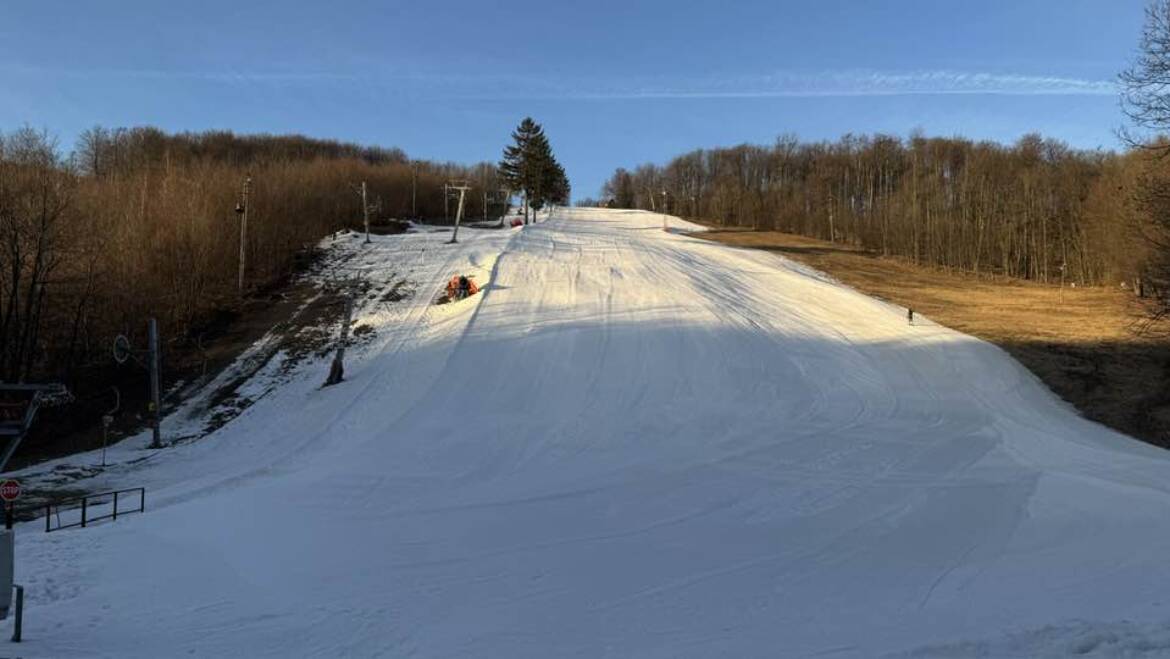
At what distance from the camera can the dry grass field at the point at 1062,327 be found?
93.7ft

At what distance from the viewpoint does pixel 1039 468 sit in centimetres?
1852

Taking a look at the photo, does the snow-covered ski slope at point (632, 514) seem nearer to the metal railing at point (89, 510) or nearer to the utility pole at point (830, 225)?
the metal railing at point (89, 510)

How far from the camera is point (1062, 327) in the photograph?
134 feet

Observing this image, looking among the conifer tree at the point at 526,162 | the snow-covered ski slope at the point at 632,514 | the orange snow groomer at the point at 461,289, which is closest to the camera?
the snow-covered ski slope at the point at 632,514

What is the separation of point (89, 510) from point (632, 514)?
43.2 ft

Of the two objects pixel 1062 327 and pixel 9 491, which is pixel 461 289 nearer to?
pixel 1062 327

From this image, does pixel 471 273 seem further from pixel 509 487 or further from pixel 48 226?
pixel 509 487

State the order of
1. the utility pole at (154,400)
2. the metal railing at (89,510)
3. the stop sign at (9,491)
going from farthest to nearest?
the utility pole at (154,400)
the metal railing at (89,510)
the stop sign at (9,491)

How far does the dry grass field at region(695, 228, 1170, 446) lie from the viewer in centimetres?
2855

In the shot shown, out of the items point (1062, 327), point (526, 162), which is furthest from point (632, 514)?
point (526, 162)

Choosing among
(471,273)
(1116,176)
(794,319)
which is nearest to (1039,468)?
(794,319)

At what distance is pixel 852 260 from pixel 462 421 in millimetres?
56377

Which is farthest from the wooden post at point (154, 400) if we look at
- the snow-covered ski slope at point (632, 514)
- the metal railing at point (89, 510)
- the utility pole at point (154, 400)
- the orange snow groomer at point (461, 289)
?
the orange snow groomer at point (461, 289)

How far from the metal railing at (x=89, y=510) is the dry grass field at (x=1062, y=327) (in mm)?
28785
